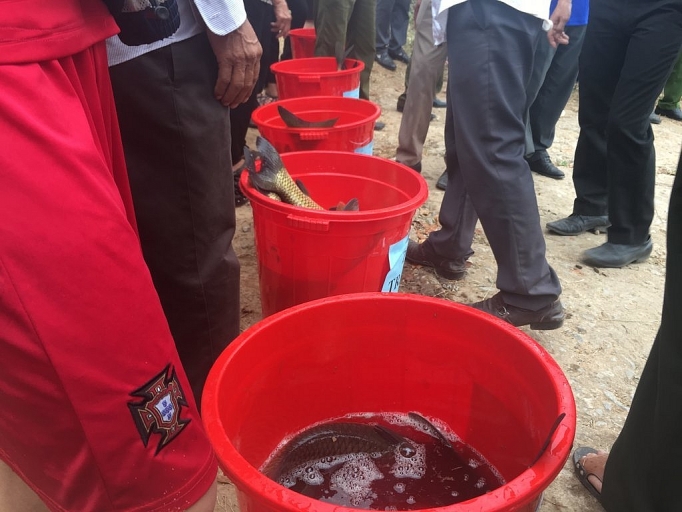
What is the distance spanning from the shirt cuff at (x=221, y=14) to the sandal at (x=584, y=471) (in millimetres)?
1414

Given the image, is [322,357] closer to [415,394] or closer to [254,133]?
[415,394]

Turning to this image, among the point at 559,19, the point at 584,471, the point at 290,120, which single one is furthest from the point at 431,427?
the point at 559,19

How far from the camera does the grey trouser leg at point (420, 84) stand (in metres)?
3.00

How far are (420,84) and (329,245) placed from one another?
6.40 feet

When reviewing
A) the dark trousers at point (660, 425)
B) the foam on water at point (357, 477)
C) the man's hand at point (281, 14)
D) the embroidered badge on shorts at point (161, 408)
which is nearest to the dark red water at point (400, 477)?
the foam on water at point (357, 477)

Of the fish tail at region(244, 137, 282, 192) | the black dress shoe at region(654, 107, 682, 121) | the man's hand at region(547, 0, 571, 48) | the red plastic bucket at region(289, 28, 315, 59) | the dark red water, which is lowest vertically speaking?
the black dress shoe at region(654, 107, 682, 121)

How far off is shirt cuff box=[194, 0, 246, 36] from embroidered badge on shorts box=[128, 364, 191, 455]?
71 cm

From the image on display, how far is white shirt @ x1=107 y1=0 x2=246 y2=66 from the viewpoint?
1073 millimetres

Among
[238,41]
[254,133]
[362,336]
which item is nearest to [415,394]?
[362,336]

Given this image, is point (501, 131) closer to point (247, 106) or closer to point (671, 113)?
point (247, 106)

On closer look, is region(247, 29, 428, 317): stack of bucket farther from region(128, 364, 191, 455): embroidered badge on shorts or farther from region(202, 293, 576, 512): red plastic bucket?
region(128, 364, 191, 455): embroidered badge on shorts

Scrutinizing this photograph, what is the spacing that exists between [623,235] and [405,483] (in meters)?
2.03

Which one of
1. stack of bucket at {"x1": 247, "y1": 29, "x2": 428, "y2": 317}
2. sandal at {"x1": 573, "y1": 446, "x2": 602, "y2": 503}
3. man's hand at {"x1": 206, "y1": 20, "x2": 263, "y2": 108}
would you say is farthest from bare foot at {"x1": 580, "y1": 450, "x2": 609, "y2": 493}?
man's hand at {"x1": 206, "y1": 20, "x2": 263, "y2": 108}

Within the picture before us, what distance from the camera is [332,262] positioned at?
1.53 metres
